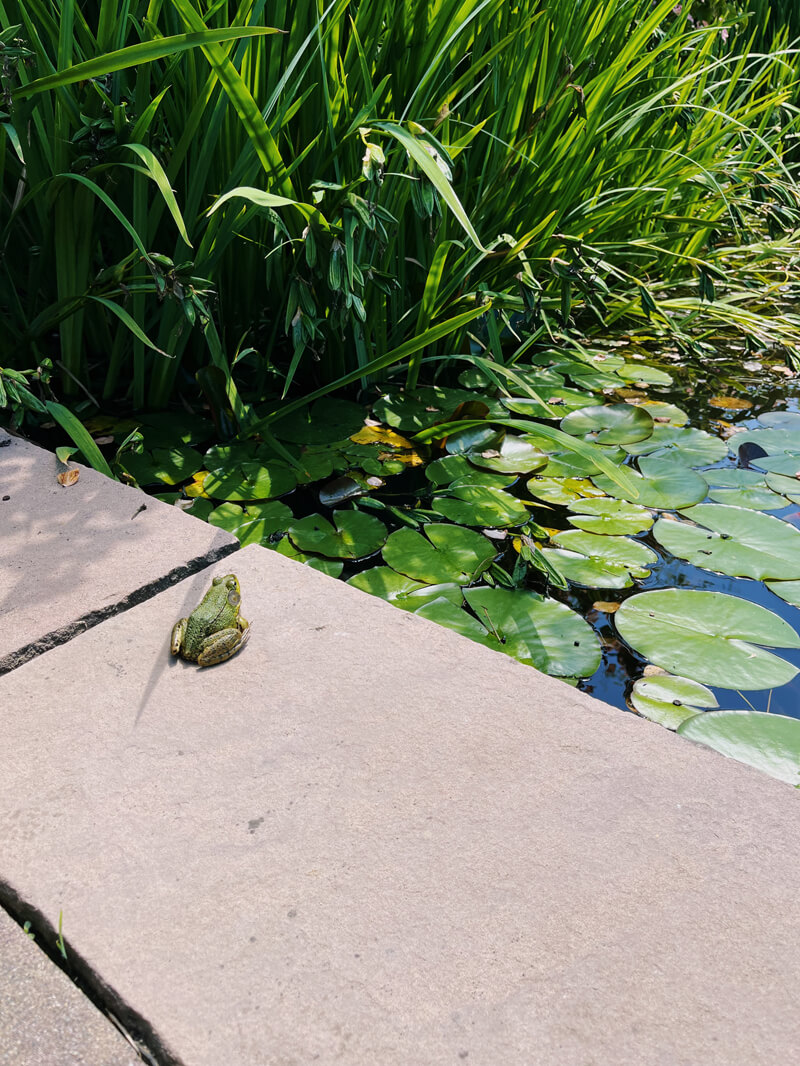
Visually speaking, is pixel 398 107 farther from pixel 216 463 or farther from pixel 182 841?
pixel 182 841

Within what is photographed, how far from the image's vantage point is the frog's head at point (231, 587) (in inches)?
45.3

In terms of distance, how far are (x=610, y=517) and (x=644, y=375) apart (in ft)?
2.78

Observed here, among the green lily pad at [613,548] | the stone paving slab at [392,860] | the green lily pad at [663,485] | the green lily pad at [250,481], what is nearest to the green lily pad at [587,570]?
the green lily pad at [613,548]

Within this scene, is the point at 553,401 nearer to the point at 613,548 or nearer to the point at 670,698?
the point at 613,548

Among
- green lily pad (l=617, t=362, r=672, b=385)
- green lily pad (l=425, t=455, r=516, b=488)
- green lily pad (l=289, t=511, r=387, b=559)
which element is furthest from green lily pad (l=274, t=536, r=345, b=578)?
green lily pad (l=617, t=362, r=672, b=385)

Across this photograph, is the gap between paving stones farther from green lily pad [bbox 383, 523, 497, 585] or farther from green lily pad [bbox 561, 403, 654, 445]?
green lily pad [bbox 561, 403, 654, 445]

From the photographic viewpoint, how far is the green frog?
1074mm

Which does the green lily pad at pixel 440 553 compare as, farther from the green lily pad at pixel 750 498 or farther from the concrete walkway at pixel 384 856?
the green lily pad at pixel 750 498

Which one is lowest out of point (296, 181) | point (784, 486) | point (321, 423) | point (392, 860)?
point (784, 486)

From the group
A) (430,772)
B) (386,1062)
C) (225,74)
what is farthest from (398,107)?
(386,1062)

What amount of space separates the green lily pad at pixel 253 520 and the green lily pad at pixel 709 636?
723 mm

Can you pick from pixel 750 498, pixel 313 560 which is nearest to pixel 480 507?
pixel 313 560

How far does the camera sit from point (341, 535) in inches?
66.4

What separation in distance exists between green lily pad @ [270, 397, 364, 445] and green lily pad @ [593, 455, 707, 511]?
24.8 inches
